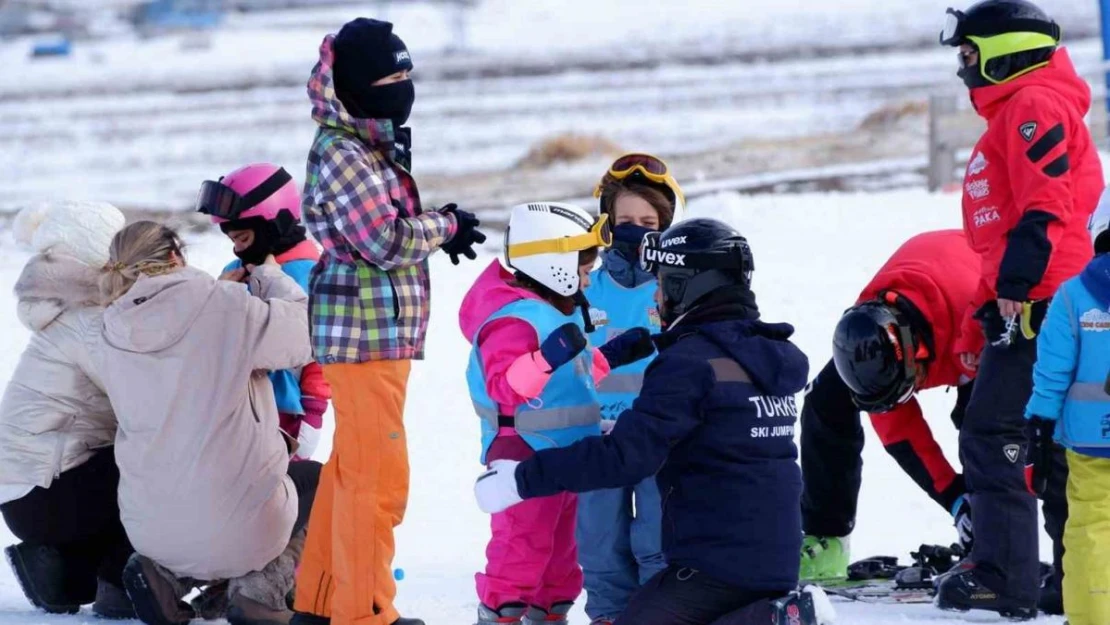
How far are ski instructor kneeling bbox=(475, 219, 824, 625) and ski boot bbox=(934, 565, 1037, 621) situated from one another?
1.54 metres

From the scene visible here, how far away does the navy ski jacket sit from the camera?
429 cm

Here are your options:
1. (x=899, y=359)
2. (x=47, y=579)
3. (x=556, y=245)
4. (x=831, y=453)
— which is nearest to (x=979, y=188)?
(x=899, y=359)

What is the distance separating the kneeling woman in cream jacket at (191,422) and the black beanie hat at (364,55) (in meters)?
0.79

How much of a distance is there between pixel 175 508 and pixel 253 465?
0.28 m

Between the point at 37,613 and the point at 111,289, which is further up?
the point at 111,289

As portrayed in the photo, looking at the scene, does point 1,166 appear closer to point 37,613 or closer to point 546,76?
point 546,76

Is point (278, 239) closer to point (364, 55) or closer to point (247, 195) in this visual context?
point (247, 195)

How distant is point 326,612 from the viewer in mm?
5234

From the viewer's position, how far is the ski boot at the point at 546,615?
5211 mm

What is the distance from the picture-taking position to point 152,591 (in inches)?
211

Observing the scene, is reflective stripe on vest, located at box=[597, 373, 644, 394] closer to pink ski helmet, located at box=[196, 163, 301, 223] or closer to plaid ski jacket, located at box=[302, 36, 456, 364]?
plaid ski jacket, located at box=[302, 36, 456, 364]

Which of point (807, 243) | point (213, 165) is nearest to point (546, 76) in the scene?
point (213, 165)

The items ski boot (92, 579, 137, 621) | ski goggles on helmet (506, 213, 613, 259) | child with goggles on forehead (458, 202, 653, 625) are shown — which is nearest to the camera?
child with goggles on forehead (458, 202, 653, 625)

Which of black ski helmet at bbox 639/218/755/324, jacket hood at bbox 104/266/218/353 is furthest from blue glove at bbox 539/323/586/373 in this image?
jacket hood at bbox 104/266/218/353
